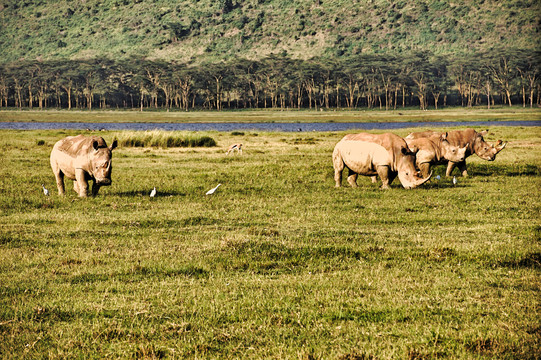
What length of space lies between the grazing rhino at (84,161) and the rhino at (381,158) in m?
8.61

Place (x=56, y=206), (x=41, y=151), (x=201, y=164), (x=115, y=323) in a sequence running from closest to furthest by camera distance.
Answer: (x=115, y=323), (x=56, y=206), (x=201, y=164), (x=41, y=151)

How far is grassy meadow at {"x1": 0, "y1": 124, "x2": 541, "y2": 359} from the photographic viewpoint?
732cm

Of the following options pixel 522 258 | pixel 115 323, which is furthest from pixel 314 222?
pixel 115 323

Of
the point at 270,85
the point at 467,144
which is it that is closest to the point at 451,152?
the point at 467,144

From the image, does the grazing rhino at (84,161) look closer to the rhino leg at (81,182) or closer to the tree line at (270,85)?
the rhino leg at (81,182)

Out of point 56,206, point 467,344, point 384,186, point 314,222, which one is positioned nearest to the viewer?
point 467,344

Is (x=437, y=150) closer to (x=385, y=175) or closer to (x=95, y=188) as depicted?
(x=385, y=175)

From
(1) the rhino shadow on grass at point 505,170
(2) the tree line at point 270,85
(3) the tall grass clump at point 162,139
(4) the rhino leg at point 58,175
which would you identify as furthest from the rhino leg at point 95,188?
(2) the tree line at point 270,85

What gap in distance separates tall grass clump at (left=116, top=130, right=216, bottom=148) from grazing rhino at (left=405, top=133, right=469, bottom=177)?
2268 centimetres

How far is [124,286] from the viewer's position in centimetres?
963

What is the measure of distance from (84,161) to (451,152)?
50.3ft

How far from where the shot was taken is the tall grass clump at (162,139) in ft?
147

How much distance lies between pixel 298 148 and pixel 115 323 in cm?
3543

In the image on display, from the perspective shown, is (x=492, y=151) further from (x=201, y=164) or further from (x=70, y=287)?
(x=70, y=287)
